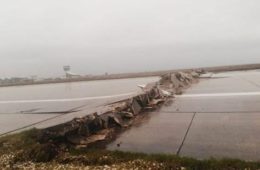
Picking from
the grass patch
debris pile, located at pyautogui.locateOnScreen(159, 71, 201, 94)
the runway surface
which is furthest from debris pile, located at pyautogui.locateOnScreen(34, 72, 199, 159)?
debris pile, located at pyautogui.locateOnScreen(159, 71, 201, 94)

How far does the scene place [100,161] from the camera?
325 centimetres

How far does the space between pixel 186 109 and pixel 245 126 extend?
5.66ft

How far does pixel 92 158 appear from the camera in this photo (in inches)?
131

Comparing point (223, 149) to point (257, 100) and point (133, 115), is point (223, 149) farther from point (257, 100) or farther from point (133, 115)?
point (257, 100)

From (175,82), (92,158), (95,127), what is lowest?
(92,158)

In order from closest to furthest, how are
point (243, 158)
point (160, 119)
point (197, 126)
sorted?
point (243, 158), point (197, 126), point (160, 119)

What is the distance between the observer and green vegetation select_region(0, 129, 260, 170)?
2846 mm

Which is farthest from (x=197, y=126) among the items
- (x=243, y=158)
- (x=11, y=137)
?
(x=11, y=137)

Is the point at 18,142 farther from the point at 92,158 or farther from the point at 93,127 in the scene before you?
the point at 92,158

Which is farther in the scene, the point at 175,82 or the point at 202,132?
the point at 175,82


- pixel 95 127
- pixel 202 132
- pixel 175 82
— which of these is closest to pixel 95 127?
pixel 95 127

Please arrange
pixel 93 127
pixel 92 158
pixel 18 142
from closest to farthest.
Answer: pixel 92 158, pixel 18 142, pixel 93 127

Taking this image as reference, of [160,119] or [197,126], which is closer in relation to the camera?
[197,126]

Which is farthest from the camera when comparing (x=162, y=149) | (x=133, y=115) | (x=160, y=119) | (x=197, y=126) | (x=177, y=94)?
(x=177, y=94)
